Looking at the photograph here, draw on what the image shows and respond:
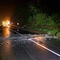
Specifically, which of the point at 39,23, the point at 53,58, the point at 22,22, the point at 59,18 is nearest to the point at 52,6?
the point at 59,18

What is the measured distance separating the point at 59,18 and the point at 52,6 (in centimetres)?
470

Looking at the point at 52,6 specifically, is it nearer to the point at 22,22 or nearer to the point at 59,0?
the point at 59,0

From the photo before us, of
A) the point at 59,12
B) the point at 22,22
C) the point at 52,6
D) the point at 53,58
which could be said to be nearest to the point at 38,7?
the point at 52,6

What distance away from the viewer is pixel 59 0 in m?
19.5

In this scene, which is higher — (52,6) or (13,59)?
(52,6)

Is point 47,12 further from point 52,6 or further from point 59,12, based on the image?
point 59,12

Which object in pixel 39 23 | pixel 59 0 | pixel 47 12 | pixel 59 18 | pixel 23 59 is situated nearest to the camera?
pixel 23 59

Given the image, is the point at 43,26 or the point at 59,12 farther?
the point at 43,26

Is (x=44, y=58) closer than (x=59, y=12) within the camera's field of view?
Yes

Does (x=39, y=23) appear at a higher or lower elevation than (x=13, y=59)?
higher

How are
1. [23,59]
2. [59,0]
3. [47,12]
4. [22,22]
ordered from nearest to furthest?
1. [23,59]
2. [59,0]
3. [47,12]
4. [22,22]

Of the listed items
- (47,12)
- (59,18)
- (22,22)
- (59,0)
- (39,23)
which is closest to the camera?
(59,18)

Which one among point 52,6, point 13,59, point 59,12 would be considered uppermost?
point 52,6

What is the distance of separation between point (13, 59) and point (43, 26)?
19.8 meters
